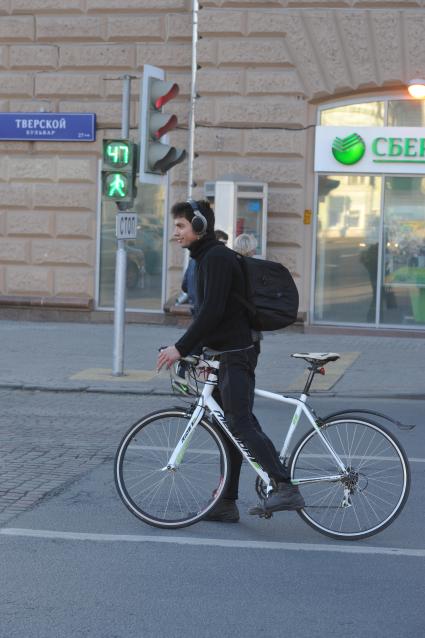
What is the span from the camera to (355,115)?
16875 millimetres

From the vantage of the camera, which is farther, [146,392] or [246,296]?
[146,392]

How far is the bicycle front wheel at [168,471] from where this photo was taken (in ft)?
20.2

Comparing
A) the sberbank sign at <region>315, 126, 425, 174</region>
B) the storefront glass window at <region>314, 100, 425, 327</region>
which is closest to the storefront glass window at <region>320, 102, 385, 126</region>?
the storefront glass window at <region>314, 100, 425, 327</region>

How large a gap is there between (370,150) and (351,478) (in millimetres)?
11374

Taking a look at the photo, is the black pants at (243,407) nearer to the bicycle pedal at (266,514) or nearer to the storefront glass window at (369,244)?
the bicycle pedal at (266,514)

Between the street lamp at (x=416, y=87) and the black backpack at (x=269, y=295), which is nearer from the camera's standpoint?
the black backpack at (x=269, y=295)

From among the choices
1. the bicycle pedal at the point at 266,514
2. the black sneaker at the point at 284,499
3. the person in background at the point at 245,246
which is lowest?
the bicycle pedal at the point at 266,514

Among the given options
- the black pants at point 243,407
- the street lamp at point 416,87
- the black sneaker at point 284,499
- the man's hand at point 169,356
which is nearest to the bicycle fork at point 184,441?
the black pants at point 243,407

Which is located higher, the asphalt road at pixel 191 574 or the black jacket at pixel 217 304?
the black jacket at pixel 217 304

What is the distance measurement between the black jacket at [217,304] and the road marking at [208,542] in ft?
3.24

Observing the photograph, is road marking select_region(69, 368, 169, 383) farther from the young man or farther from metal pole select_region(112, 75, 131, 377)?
the young man

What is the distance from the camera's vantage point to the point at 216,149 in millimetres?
17062

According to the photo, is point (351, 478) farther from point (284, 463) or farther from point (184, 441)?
point (184, 441)

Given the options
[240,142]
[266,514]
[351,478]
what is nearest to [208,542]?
[266,514]
